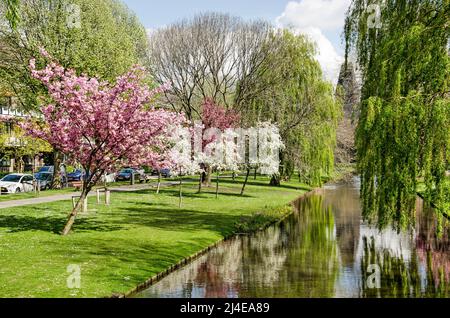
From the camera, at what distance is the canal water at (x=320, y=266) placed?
16344 millimetres

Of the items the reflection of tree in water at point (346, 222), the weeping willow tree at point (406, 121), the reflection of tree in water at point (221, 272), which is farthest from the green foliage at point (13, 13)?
the reflection of tree in water at point (346, 222)

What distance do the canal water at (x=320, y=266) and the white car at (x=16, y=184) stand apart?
951 inches

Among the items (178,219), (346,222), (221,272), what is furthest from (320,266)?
(346,222)

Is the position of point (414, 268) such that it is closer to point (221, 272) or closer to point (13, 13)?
point (221, 272)

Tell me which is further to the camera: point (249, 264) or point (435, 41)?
point (249, 264)

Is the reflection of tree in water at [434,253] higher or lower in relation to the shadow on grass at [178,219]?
lower

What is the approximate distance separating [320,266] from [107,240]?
29.2 ft

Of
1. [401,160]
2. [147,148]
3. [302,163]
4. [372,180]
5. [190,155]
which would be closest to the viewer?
[401,160]

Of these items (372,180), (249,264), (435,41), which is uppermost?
(435,41)

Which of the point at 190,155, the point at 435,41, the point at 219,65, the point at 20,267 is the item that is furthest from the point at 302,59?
the point at 20,267

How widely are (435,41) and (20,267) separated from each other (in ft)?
50.0

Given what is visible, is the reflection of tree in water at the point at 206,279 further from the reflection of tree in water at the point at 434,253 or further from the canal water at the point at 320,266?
the reflection of tree in water at the point at 434,253

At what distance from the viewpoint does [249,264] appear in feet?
66.7

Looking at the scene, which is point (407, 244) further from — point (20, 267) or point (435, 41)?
point (20, 267)
